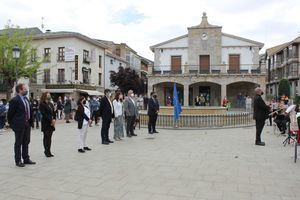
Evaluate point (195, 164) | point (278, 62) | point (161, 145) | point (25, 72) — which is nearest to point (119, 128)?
point (161, 145)

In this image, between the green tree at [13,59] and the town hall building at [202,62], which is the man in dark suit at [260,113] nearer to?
the green tree at [13,59]

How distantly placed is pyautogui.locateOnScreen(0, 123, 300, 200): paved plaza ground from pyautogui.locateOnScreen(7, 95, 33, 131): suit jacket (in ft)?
3.02

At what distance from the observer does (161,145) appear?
9.97 meters

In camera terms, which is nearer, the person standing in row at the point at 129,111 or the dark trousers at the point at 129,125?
the person standing in row at the point at 129,111

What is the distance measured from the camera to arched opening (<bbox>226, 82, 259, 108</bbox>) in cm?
3809

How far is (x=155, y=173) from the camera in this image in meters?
6.35

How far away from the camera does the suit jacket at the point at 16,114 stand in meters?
6.86

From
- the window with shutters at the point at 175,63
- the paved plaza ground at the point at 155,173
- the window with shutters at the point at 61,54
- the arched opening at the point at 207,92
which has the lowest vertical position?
the paved plaza ground at the point at 155,173

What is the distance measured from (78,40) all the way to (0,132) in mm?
26887

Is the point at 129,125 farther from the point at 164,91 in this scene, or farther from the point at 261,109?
the point at 164,91

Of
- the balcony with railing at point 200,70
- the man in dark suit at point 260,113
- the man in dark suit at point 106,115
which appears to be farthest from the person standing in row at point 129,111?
the balcony with railing at point 200,70

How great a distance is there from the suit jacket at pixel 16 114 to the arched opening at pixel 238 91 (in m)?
33.8

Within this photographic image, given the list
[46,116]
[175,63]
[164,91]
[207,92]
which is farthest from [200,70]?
[46,116]

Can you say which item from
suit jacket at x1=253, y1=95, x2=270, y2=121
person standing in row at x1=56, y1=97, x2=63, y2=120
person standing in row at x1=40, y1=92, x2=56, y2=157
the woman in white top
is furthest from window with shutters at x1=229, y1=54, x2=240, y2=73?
person standing in row at x1=40, y1=92, x2=56, y2=157
